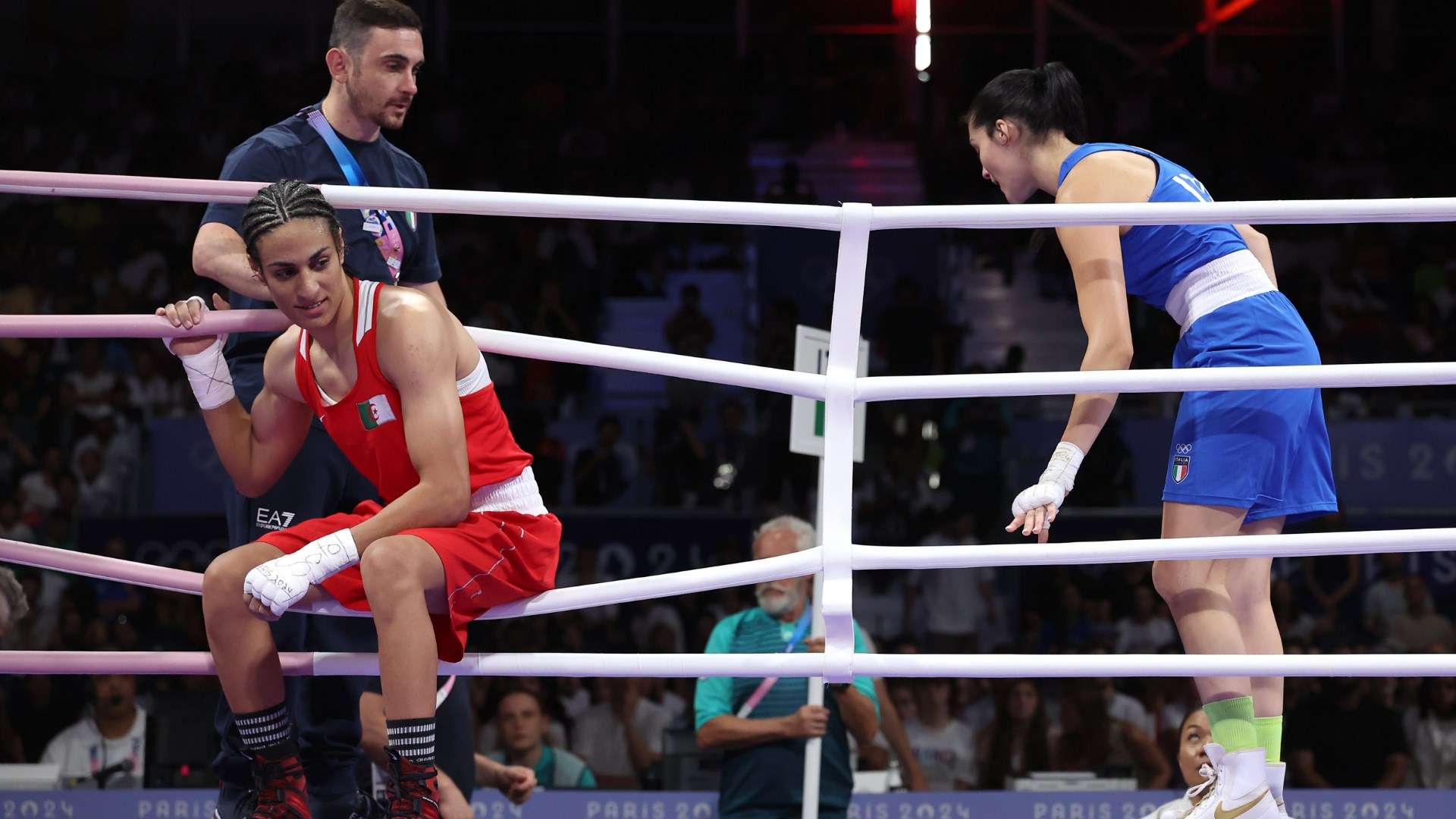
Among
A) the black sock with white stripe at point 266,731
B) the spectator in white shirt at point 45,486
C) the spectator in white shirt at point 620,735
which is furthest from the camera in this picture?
the spectator in white shirt at point 45,486

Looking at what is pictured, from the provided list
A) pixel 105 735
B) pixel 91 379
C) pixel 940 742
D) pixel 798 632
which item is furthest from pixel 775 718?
pixel 91 379

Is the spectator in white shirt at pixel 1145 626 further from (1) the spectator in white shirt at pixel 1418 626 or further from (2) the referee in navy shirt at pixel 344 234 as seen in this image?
(2) the referee in navy shirt at pixel 344 234

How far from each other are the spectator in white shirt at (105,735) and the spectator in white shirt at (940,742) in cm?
380

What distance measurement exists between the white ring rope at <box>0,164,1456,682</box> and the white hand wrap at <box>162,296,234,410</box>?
0.19m

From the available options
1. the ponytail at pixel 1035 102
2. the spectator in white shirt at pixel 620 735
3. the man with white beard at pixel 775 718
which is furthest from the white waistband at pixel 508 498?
the spectator in white shirt at pixel 620 735

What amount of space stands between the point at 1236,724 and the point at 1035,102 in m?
1.28

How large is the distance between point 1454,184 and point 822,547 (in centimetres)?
1267

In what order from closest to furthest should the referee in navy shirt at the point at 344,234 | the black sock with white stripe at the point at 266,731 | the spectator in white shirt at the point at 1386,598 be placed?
the black sock with white stripe at the point at 266,731 < the referee in navy shirt at the point at 344,234 < the spectator in white shirt at the point at 1386,598

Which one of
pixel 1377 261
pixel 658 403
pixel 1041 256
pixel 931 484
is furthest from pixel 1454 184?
pixel 658 403

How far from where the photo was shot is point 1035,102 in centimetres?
306

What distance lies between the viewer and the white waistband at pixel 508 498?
2947 mm

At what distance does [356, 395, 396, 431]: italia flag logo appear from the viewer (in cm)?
282

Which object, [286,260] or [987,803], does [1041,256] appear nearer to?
[987,803]

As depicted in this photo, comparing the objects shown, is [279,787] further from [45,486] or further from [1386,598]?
[1386,598]
